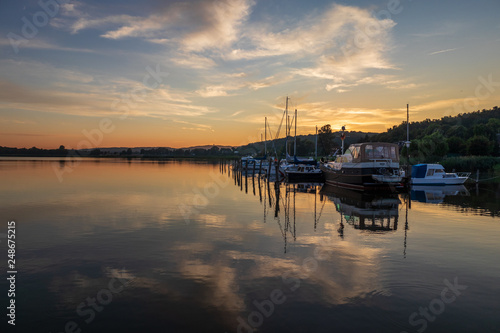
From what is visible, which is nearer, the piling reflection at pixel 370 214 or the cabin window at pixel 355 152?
the piling reflection at pixel 370 214

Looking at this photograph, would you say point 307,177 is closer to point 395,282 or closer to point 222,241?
point 222,241

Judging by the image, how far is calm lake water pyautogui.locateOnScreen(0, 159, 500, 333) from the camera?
272 inches

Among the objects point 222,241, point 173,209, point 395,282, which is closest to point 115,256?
point 222,241

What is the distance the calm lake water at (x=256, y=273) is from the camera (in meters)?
6.90

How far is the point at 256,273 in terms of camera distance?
958cm

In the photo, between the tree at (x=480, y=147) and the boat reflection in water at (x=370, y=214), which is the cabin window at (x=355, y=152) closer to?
the boat reflection in water at (x=370, y=214)

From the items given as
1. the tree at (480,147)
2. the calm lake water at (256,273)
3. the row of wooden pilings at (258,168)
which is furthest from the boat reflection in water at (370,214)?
the tree at (480,147)

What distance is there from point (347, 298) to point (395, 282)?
1908 mm

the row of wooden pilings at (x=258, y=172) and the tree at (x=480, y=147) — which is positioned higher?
the tree at (x=480, y=147)

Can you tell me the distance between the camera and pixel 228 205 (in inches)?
973

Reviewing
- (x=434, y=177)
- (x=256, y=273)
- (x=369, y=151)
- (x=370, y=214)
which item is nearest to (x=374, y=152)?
(x=369, y=151)

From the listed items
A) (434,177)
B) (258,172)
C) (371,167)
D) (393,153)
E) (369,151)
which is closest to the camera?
A: (371,167)

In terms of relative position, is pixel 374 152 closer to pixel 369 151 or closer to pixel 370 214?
pixel 369 151

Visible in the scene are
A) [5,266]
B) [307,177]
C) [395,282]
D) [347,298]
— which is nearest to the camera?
[347,298]
